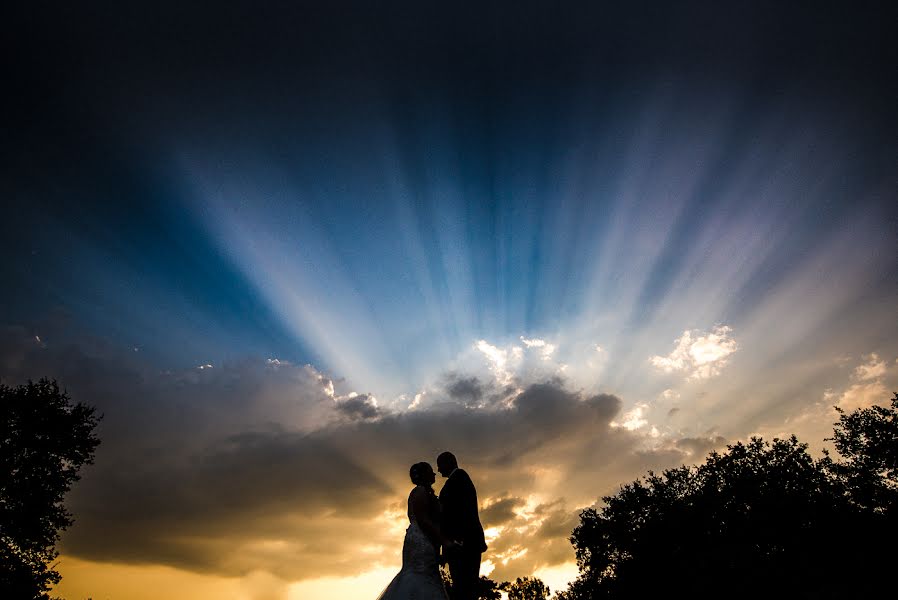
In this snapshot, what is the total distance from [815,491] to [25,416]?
60.3 metres

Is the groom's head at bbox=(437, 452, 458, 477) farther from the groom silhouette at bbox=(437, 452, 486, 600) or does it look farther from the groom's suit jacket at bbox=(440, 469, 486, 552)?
the groom's suit jacket at bbox=(440, 469, 486, 552)

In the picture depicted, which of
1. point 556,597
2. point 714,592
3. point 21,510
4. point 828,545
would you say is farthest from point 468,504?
point 556,597

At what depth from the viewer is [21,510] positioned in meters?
18.7

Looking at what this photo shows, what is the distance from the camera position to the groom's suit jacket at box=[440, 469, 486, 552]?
636cm

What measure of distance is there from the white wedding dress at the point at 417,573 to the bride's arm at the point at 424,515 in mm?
126

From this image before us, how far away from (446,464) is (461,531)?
3.42 ft

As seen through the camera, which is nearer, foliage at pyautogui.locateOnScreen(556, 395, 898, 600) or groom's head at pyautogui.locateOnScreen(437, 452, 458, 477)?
groom's head at pyautogui.locateOnScreen(437, 452, 458, 477)

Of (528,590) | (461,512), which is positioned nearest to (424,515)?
(461,512)

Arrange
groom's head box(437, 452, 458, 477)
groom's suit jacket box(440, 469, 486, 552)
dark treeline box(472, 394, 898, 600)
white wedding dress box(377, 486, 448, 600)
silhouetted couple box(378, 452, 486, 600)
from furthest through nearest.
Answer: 1. dark treeline box(472, 394, 898, 600)
2. groom's head box(437, 452, 458, 477)
3. groom's suit jacket box(440, 469, 486, 552)
4. silhouetted couple box(378, 452, 486, 600)
5. white wedding dress box(377, 486, 448, 600)

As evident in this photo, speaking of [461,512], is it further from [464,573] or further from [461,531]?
[464,573]

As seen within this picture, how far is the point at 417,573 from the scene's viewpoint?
6.00 m

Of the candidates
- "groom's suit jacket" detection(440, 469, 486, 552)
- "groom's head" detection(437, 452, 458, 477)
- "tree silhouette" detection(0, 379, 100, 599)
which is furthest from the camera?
"tree silhouette" detection(0, 379, 100, 599)

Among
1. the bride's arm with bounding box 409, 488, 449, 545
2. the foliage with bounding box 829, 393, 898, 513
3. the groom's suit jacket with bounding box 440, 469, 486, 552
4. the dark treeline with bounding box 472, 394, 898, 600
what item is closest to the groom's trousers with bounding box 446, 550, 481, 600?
the groom's suit jacket with bounding box 440, 469, 486, 552

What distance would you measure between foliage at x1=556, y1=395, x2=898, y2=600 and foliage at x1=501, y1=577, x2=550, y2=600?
118 feet
